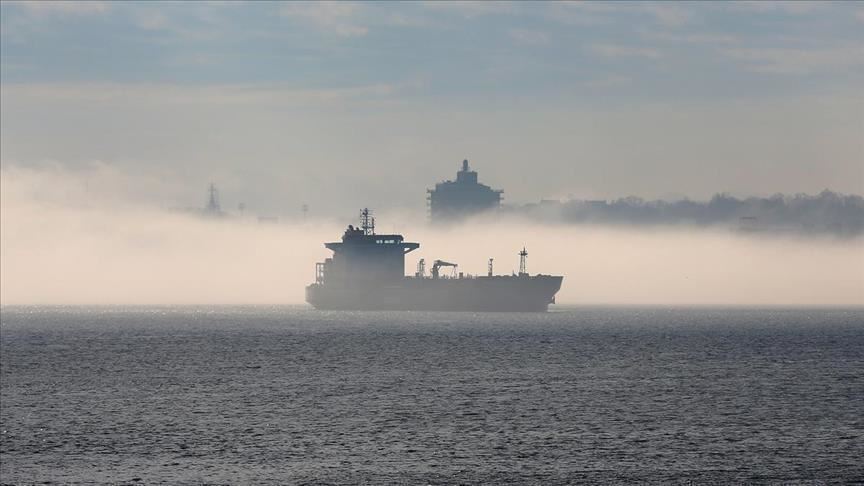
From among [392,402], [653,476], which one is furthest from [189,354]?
[653,476]

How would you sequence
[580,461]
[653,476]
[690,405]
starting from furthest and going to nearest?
[690,405] → [580,461] → [653,476]

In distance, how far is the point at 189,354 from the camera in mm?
141125

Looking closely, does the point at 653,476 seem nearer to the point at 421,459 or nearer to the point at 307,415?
the point at 421,459

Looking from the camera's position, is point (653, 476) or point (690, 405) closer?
point (653, 476)

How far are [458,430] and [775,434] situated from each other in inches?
645

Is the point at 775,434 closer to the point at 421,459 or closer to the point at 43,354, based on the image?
the point at 421,459

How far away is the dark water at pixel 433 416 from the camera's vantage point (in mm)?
55438

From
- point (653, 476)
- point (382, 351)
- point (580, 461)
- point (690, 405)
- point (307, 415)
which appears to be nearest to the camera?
point (653, 476)

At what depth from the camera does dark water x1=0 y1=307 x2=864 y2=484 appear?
5544 cm

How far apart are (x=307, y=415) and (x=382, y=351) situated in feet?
208

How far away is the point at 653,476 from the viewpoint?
52.8 metres

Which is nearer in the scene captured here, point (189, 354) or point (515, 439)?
point (515, 439)

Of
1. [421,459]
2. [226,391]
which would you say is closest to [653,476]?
[421,459]

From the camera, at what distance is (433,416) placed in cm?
7431
